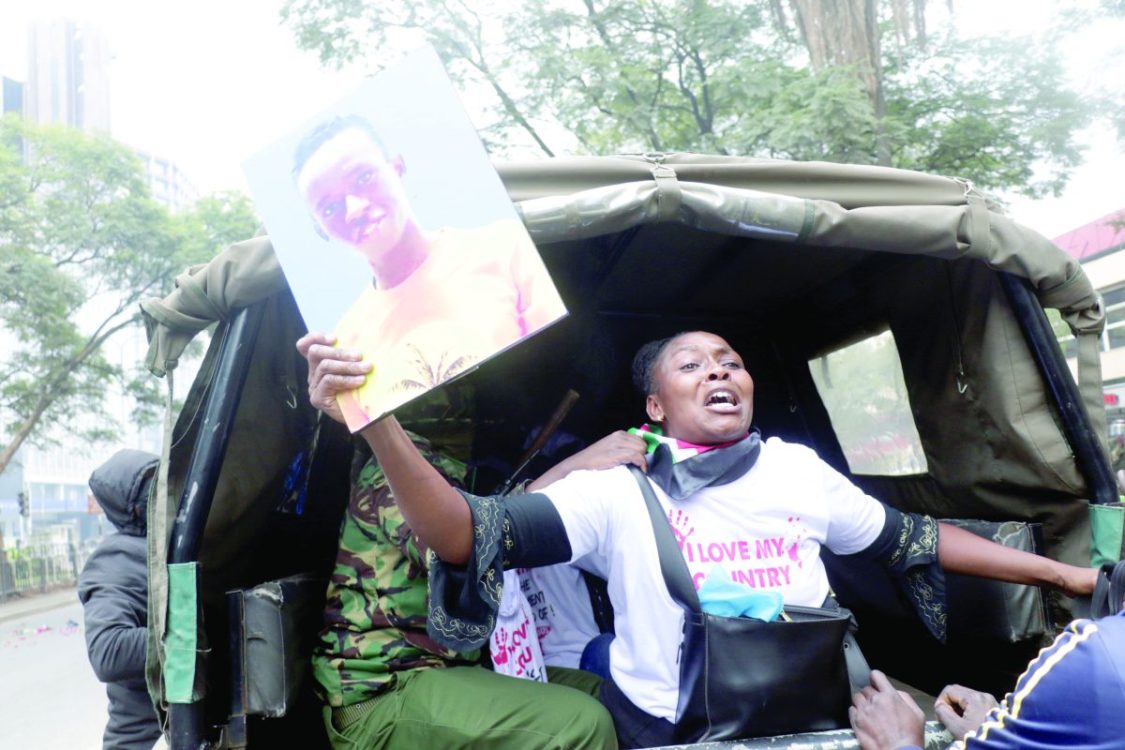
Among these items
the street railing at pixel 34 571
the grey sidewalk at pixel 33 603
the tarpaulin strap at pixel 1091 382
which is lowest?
the grey sidewalk at pixel 33 603

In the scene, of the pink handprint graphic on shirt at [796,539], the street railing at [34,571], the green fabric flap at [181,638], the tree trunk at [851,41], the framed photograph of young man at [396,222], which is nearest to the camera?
the framed photograph of young man at [396,222]

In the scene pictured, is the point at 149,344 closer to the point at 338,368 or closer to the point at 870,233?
the point at 338,368

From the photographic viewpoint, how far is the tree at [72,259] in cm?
1506

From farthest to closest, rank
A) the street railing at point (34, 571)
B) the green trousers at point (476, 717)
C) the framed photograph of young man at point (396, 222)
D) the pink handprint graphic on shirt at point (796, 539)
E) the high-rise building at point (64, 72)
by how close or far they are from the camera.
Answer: the high-rise building at point (64, 72), the street railing at point (34, 571), the pink handprint graphic on shirt at point (796, 539), the green trousers at point (476, 717), the framed photograph of young man at point (396, 222)

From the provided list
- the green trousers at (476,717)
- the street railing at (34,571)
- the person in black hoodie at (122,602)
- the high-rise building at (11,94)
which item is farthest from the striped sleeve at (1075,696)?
the high-rise building at (11,94)

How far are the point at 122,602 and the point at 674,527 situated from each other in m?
2.05

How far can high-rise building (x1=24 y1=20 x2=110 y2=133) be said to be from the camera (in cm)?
4525

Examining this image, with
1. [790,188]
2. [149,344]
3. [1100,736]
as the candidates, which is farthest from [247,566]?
[1100,736]

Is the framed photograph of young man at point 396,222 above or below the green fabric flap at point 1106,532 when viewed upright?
above

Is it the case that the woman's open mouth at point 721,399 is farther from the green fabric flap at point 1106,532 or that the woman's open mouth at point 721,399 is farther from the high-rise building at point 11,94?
the high-rise building at point 11,94

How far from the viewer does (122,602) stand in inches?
123

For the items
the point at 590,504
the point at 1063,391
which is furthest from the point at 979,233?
the point at 590,504

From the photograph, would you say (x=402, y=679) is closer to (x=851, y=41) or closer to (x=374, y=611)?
(x=374, y=611)

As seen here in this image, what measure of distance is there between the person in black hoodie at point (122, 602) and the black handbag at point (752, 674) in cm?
185
